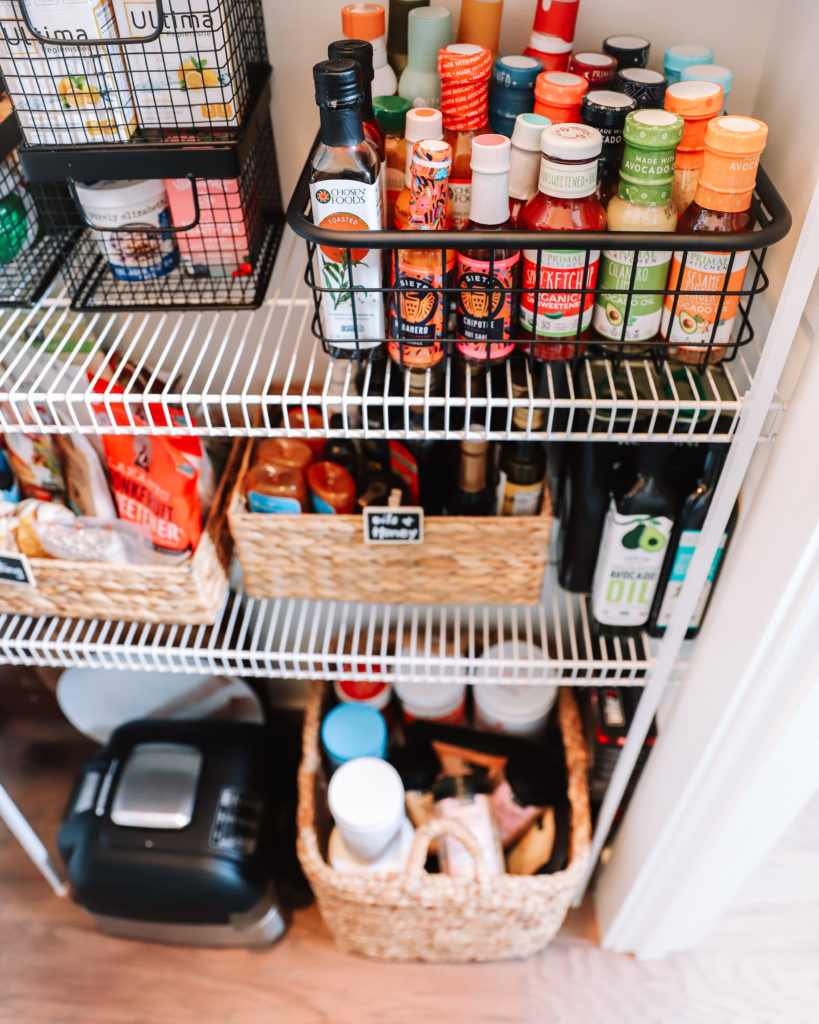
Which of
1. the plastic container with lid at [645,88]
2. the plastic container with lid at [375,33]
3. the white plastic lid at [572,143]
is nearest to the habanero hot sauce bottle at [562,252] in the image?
the white plastic lid at [572,143]

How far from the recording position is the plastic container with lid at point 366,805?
1.19 meters

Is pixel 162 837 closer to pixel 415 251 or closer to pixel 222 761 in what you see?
pixel 222 761

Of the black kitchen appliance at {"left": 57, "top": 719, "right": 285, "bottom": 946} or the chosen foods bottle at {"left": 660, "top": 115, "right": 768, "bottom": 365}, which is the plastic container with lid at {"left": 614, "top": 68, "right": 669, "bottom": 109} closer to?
the chosen foods bottle at {"left": 660, "top": 115, "right": 768, "bottom": 365}

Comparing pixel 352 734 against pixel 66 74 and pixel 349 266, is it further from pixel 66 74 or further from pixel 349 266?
pixel 66 74

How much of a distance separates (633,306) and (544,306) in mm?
86

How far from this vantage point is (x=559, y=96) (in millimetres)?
753

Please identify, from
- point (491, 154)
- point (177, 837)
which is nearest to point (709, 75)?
point (491, 154)

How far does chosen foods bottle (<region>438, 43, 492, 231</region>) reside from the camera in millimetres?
756

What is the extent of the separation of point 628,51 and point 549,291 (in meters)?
0.29

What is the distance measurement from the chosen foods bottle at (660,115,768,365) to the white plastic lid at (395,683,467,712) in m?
0.78

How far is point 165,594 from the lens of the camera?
1.07 meters

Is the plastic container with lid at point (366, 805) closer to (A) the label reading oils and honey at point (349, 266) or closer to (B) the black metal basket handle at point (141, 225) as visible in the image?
(A) the label reading oils and honey at point (349, 266)

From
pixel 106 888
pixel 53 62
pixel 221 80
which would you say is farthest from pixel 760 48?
pixel 106 888

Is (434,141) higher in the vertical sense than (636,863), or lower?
higher
